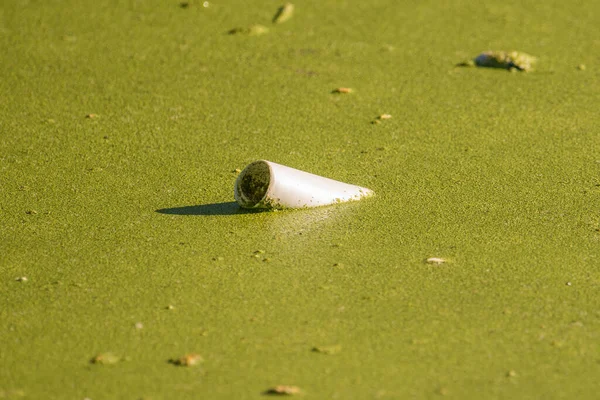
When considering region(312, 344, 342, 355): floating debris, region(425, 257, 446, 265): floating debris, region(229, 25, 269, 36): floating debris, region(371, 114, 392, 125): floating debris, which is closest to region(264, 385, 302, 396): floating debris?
region(312, 344, 342, 355): floating debris

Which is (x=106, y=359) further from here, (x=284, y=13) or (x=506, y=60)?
(x=284, y=13)

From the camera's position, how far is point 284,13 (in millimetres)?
3441

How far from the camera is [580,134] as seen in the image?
260 centimetres

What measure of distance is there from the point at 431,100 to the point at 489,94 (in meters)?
0.19

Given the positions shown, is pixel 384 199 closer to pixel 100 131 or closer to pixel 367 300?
pixel 367 300

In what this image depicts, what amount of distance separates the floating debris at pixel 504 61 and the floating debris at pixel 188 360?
1.80 m

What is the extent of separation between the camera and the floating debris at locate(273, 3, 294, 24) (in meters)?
3.42

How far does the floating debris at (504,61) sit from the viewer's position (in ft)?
9.96

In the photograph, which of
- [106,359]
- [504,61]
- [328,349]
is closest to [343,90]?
[504,61]

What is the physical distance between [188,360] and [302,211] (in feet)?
2.35

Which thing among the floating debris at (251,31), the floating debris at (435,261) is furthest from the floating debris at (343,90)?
the floating debris at (435,261)

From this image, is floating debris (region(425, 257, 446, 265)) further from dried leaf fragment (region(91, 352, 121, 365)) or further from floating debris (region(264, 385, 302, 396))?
dried leaf fragment (region(91, 352, 121, 365))

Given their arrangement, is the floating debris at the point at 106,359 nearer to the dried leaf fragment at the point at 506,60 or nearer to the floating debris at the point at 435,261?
the floating debris at the point at 435,261

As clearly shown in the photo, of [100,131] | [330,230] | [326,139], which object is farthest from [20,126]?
[330,230]
